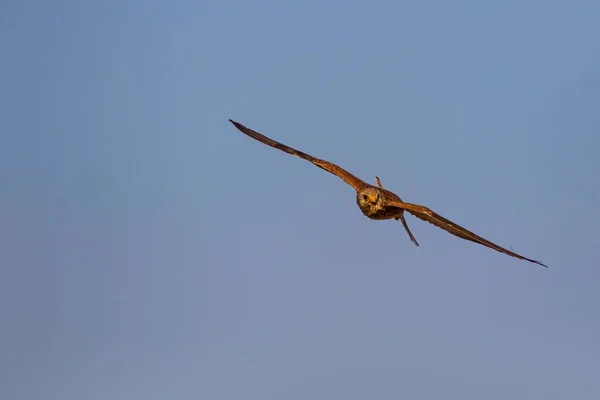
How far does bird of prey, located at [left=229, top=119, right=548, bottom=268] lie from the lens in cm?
2217

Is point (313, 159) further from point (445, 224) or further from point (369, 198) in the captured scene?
point (445, 224)

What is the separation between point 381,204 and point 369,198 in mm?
357

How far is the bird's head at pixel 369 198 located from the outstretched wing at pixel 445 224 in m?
0.43

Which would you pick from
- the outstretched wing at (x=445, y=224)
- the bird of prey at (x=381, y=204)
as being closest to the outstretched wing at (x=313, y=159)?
the bird of prey at (x=381, y=204)

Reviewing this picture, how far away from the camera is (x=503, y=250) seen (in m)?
20.4

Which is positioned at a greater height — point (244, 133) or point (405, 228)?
point (244, 133)

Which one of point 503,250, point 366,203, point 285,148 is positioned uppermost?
point 285,148

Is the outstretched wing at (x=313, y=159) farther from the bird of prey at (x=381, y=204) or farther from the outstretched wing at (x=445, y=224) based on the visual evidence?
the outstretched wing at (x=445, y=224)

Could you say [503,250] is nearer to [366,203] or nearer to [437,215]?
[437,215]

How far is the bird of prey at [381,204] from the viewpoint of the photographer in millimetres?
22172

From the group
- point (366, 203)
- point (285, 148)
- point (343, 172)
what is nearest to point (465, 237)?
point (366, 203)

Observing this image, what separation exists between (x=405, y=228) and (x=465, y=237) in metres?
3.07

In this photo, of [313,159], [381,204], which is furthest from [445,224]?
[313,159]

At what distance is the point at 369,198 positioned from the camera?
2400 cm
